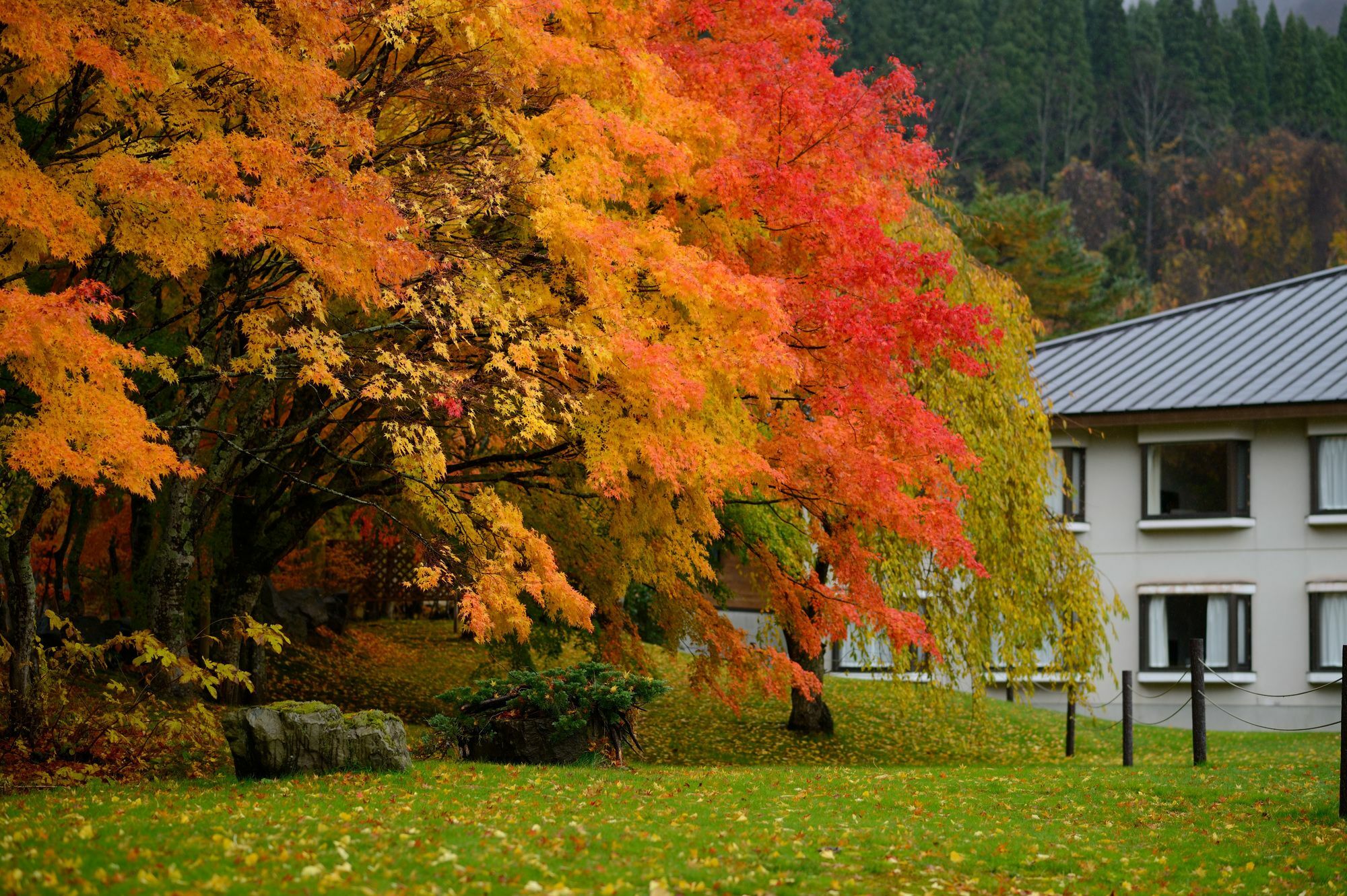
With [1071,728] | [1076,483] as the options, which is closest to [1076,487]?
[1076,483]

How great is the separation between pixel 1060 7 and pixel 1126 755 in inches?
2434

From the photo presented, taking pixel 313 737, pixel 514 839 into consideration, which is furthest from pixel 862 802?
pixel 313 737

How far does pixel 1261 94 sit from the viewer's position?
219ft

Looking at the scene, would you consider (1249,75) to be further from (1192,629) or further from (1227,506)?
(1192,629)

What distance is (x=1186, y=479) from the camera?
25.6 m

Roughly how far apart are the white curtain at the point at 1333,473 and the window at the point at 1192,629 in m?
2.34

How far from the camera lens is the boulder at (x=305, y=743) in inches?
405

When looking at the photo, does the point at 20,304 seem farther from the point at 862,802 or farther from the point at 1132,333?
the point at 1132,333

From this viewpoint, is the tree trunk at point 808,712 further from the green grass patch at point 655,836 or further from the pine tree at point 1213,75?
the pine tree at point 1213,75

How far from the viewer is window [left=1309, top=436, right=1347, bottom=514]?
24.0m

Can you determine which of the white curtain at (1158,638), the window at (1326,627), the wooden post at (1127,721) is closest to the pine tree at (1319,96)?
the window at (1326,627)

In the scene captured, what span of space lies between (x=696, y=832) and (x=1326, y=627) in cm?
1960

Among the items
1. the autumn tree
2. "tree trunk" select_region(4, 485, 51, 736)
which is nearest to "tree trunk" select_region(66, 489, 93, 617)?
"tree trunk" select_region(4, 485, 51, 736)

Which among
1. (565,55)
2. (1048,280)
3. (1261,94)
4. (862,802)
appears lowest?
(862,802)
